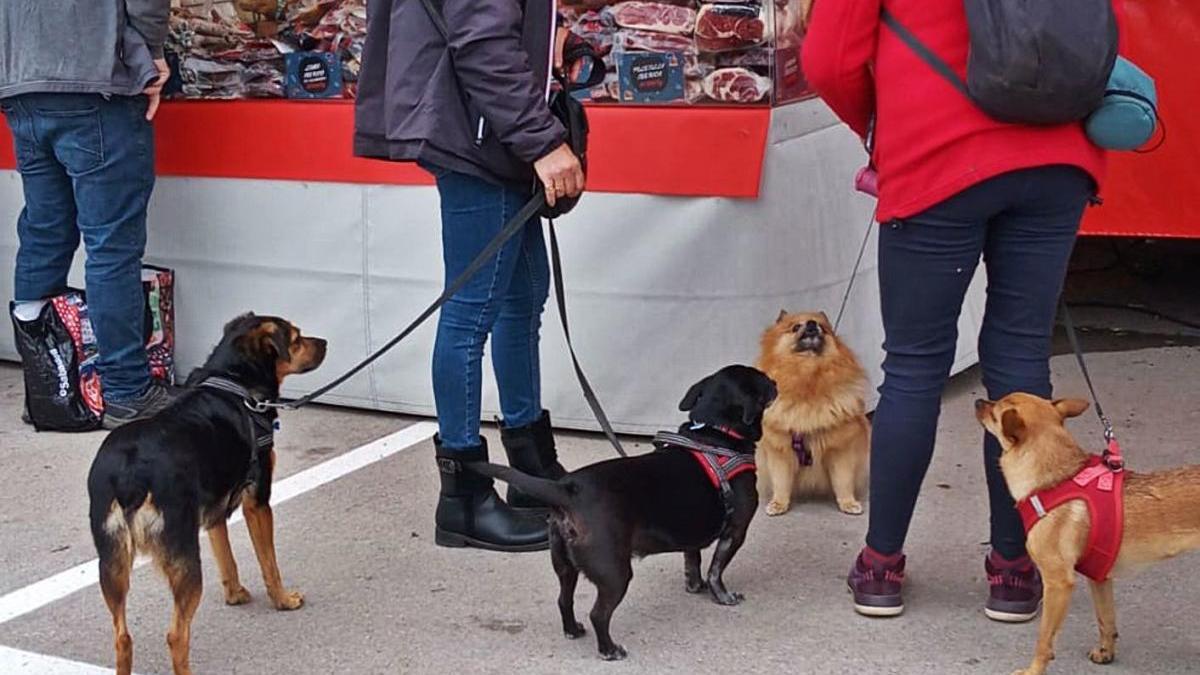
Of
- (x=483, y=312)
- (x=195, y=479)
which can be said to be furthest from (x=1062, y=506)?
(x=195, y=479)

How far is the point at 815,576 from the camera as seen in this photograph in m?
3.96

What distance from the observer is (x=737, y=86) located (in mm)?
4723

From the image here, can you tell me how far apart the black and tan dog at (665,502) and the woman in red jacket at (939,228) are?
1.21ft

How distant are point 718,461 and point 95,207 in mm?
2664

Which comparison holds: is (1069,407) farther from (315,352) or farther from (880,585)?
(315,352)

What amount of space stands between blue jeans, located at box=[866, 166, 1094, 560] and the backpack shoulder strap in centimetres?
23

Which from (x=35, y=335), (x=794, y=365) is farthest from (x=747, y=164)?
(x=35, y=335)

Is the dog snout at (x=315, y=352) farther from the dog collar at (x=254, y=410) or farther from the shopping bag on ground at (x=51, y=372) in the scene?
the shopping bag on ground at (x=51, y=372)

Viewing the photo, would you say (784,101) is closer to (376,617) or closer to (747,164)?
(747,164)

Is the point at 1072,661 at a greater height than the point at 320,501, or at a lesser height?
greater

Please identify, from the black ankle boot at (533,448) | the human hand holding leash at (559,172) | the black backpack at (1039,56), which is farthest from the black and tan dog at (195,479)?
the black backpack at (1039,56)

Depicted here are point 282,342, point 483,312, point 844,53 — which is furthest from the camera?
point 483,312

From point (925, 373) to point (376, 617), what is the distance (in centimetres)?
152

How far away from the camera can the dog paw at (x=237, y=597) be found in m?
3.82
